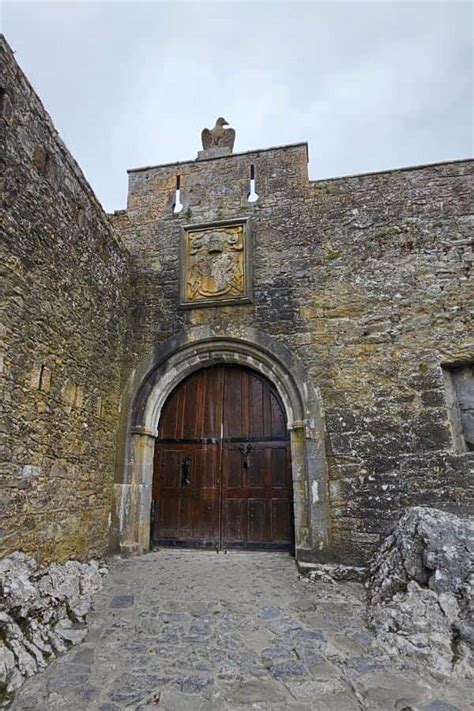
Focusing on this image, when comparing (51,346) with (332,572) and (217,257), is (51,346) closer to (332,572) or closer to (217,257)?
(217,257)

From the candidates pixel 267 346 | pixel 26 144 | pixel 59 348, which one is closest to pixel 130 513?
pixel 59 348

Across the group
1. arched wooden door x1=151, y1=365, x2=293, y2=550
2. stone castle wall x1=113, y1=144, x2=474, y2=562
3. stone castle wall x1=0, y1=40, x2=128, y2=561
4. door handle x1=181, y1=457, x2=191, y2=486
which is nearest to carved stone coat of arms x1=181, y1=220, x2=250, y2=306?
stone castle wall x1=113, y1=144, x2=474, y2=562

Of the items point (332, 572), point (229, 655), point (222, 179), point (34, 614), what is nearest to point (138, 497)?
point (34, 614)

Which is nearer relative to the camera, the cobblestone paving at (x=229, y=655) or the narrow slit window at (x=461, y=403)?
the cobblestone paving at (x=229, y=655)

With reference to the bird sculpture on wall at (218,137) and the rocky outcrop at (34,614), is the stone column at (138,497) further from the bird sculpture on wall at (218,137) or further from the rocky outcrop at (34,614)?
the bird sculpture on wall at (218,137)

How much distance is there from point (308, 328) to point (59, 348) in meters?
2.70

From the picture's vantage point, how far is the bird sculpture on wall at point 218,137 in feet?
20.1

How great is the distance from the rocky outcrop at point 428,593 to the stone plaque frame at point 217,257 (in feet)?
9.98

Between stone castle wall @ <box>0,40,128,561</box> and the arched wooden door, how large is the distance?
0.72 metres

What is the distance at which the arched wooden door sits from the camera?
4797 mm

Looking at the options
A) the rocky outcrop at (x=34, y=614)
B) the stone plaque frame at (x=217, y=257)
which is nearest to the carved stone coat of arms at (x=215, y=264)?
the stone plaque frame at (x=217, y=257)

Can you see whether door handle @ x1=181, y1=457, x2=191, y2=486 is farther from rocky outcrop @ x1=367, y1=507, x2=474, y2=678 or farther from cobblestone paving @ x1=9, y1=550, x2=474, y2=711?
rocky outcrop @ x1=367, y1=507, x2=474, y2=678

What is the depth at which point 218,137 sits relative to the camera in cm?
616

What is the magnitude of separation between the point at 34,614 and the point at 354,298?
4198mm
